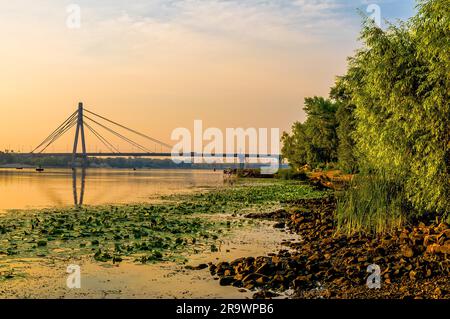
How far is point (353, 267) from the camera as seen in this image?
13.5 metres

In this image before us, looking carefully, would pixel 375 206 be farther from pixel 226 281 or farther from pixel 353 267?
pixel 226 281

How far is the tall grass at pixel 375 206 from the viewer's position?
18.6m

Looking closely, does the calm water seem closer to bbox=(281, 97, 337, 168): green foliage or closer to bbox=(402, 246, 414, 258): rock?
bbox=(281, 97, 337, 168): green foliage

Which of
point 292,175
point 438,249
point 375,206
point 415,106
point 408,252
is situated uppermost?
point 415,106

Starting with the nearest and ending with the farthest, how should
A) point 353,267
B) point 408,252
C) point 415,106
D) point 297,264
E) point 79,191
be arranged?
point 353,267 < point 297,264 < point 408,252 < point 415,106 < point 79,191

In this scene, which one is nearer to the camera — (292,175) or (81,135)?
(292,175)

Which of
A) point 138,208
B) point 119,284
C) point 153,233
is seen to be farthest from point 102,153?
point 119,284

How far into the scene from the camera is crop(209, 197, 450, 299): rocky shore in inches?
458

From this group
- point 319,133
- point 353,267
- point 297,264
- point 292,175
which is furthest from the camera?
point 292,175

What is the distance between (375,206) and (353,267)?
5.83m

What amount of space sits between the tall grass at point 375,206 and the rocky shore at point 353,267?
70 centimetres

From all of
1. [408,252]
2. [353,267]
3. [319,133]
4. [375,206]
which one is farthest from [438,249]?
[319,133]

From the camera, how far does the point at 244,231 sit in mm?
22156
